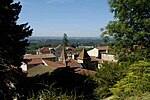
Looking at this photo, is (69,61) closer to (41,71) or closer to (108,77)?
(41,71)

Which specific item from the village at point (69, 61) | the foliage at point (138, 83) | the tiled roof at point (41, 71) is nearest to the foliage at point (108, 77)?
the village at point (69, 61)

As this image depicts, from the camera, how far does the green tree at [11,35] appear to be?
2494 cm

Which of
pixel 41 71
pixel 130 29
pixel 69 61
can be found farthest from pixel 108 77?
pixel 69 61

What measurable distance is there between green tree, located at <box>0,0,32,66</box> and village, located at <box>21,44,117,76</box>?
1.71 metres

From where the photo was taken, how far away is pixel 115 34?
73.8 ft

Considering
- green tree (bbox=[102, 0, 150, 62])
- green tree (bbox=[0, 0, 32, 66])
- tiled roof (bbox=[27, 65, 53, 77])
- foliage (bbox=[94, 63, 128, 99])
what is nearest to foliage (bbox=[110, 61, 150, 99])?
foliage (bbox=[94, 63, 128, 99])

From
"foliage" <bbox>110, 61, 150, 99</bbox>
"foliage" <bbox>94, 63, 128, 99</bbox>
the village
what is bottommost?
the village

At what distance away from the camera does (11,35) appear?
84.0ft

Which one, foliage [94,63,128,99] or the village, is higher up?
foliage [94,63,128,99]

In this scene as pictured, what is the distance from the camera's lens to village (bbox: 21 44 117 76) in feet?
115

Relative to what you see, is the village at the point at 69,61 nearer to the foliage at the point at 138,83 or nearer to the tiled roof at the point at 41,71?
the tiled roof at the point at 41,71

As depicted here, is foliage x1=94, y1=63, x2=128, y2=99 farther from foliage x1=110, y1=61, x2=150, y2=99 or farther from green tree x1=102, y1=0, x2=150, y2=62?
foliage x1=110, y1=61, x2=150, y2=99

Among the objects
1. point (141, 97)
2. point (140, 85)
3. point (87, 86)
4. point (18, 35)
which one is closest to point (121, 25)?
point (87, 86)

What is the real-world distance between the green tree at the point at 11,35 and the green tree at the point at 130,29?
847cm
